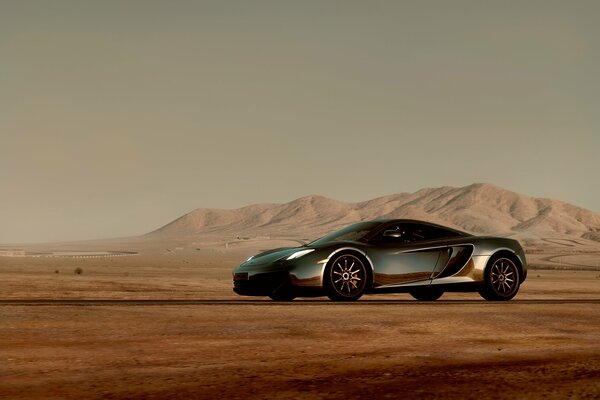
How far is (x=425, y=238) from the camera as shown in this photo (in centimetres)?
1378

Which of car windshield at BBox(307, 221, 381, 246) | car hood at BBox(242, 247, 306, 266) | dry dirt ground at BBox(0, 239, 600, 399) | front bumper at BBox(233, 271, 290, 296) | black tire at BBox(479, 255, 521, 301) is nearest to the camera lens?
dry dirt ground at BBox(0, 239, 600, 399)

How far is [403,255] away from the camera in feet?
43.7

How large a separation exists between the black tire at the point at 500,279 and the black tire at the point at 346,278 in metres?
2.25

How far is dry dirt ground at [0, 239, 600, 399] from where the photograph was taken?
17.5 ft

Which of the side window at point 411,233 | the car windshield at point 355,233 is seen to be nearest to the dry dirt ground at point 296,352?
the side window at point 411,233

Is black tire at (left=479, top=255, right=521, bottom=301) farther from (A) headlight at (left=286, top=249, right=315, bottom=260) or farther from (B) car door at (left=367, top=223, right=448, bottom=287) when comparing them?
(A) headlight at (left=286, top=249, right=315, bottom=260)

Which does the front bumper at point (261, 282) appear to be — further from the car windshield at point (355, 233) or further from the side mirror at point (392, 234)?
the side mirror at point (392, 234)

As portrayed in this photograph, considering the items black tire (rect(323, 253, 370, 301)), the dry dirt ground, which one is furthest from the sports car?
the dry dirt ground

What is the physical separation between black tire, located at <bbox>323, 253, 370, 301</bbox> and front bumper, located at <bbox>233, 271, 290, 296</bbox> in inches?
25.5

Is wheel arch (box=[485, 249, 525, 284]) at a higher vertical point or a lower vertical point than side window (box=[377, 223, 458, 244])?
lower

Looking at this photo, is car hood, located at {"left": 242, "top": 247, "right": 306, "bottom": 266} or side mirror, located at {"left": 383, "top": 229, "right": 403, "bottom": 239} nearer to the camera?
car hood, located at {"left": 242, "top": 247, "right": 306, "bottom": 266}

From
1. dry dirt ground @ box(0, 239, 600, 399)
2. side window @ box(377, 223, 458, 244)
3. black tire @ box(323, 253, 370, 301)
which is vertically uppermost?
side window @ box(377, 223, 458, 244)

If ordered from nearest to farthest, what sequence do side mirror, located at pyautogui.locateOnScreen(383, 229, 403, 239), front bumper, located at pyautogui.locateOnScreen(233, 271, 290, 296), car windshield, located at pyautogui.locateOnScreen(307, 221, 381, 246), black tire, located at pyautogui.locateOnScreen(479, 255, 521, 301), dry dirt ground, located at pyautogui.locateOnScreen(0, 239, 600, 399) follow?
dry dirt ground, located at pyautogui.locateOnScreen(0, 239, 600, 399) < front bumper, located at pyautogui.locateOnScreen(233, 271, 290, 296) < side mirror, located at pyautogui.locateOnScreen(383, 229, 403, 239) < car windshield, located at pyautogui.locateOnScreen(307, 221, 381, 246) < black tire, located at pyautogui.locateOnScreen(479, 255, 521, 301)

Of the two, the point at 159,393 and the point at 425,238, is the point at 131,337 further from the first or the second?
the point at 425,238
